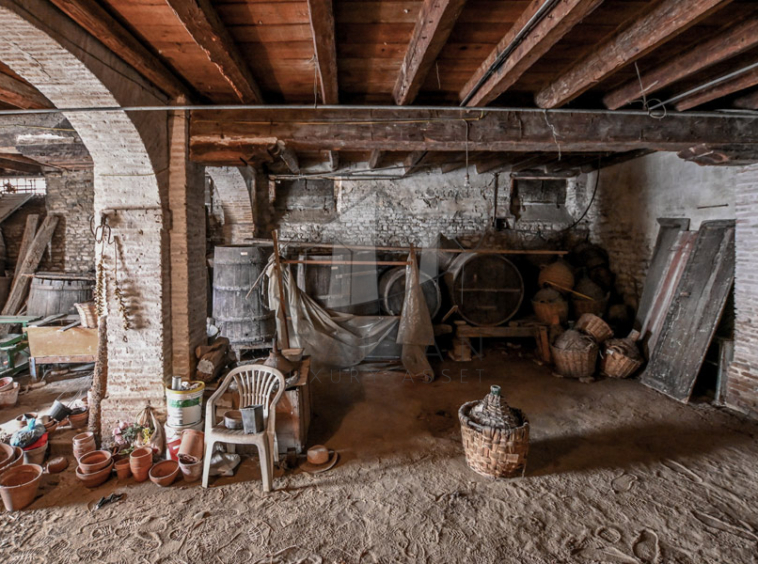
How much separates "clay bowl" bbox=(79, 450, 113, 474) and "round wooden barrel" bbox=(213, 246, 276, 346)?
1698 mm

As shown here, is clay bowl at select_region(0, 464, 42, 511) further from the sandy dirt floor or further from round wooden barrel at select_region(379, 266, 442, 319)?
round wooden barrel at select_region(379, 266, 442, 319)

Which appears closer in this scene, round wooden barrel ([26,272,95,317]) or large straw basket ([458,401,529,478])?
large straw basket ([458,401,529,478])

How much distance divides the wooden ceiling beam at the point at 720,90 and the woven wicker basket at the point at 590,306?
3066 mm

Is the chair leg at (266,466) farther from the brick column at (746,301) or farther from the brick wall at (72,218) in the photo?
the brick wall at (72,218)

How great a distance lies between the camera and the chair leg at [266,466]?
257 cm

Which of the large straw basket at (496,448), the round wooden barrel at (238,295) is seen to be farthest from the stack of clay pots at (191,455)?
the large straw basket at (496,448)

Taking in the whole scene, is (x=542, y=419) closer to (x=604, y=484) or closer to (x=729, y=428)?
(x=604, y=484)

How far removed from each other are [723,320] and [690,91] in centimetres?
282

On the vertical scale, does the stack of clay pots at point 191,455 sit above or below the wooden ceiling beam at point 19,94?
below

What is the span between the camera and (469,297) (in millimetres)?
5309

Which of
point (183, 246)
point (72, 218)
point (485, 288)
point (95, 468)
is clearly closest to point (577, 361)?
point (485, 288)


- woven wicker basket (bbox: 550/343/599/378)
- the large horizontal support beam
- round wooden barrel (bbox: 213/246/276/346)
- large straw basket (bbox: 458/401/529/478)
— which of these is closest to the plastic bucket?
round wooden barrel (bbox: 213/246/276/346)

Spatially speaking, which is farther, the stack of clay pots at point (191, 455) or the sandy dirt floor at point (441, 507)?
the stack of clay pots at point (191, 455)

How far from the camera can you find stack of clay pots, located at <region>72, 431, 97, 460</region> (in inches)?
115
